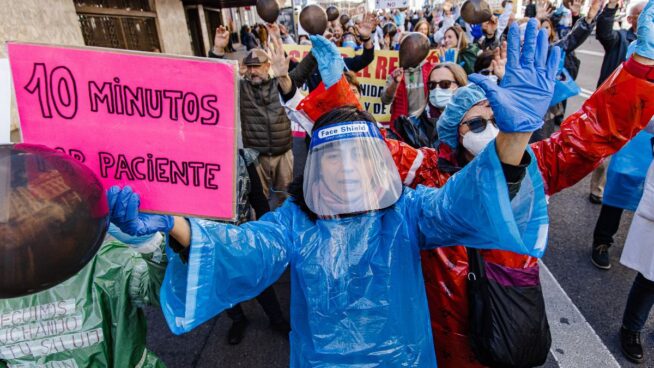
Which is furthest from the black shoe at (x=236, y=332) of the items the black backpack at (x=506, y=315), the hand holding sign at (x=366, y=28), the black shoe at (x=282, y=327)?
the hand holding sign at (x=366, y=28)

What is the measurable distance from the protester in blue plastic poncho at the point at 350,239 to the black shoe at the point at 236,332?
1.48 metres

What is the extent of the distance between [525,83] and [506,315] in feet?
2.68

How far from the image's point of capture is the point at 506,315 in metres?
1.31

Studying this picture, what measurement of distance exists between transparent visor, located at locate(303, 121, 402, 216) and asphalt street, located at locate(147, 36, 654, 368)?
1.67m

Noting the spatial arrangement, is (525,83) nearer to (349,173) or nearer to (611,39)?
(349,173)

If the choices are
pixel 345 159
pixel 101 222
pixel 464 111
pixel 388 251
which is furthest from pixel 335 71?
pixel 101 222

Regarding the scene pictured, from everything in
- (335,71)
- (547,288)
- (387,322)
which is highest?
(335,71)

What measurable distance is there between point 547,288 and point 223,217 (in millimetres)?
2791

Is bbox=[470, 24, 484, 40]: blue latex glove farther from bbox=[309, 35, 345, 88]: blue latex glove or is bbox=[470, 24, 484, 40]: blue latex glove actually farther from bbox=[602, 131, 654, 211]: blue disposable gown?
bbox=[309, 35, 345, 88]: blue latex glove

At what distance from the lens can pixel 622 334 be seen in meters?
2.30

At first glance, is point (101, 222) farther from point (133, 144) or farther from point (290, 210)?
point (290, 210)

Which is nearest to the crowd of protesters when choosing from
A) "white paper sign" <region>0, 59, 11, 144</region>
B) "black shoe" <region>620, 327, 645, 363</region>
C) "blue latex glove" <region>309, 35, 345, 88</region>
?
"white paper sign" <region>0, 59, 11, 144</region>

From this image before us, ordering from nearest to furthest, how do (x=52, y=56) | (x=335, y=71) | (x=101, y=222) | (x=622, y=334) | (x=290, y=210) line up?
(x=101, y=222) < (x=52, y=56) < (x=290, y=210) < (x=335, y=71) < (x=622, y=334)

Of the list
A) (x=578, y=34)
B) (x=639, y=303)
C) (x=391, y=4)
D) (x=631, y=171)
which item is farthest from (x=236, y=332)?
(x=391, y=4)
